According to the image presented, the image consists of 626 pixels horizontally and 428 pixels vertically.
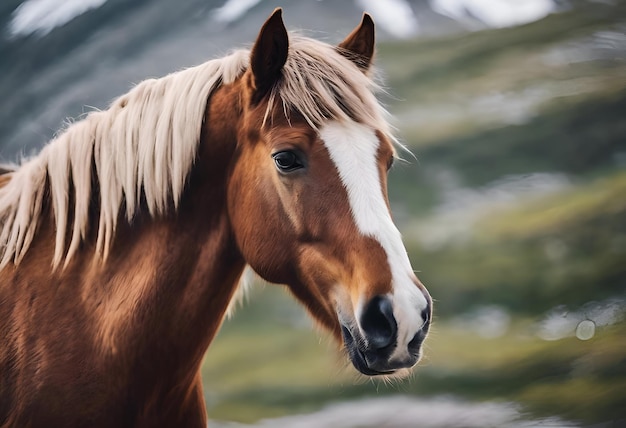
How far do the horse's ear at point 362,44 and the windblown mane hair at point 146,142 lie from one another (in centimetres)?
5

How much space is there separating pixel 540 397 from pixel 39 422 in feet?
4.16

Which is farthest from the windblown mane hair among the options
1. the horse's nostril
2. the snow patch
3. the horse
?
the snow patch

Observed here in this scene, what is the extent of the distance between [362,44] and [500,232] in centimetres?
74

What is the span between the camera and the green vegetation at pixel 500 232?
1763 mm

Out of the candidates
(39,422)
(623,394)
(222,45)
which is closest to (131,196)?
(39,422)

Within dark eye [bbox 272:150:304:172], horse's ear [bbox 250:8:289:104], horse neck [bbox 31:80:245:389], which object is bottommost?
horse neck [bbox 31:80:245:389]

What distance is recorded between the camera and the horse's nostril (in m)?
1.03

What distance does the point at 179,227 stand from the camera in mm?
1221

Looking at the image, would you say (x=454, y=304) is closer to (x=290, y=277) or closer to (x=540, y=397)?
(x=540, y=397)

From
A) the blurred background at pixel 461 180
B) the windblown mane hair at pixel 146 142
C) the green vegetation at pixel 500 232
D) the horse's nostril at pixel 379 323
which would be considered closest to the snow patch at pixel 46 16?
the blurred background at pixel 461 180

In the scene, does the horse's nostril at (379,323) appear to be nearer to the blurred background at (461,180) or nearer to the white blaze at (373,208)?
the white blaze at (373,208)

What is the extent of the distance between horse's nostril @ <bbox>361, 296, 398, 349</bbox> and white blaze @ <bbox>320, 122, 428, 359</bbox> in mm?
11

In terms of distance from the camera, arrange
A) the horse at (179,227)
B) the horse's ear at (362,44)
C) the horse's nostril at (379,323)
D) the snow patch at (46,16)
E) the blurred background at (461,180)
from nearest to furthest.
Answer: the horse's nostril at (379,323), the horse at (179,227), the horse's ear at (362,44), the blurred background at (461,180), the snow patch at (46,16)

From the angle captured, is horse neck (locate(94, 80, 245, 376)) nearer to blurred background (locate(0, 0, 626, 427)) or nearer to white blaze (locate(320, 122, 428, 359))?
white blaze (locate(320, 122, 428, 359))
